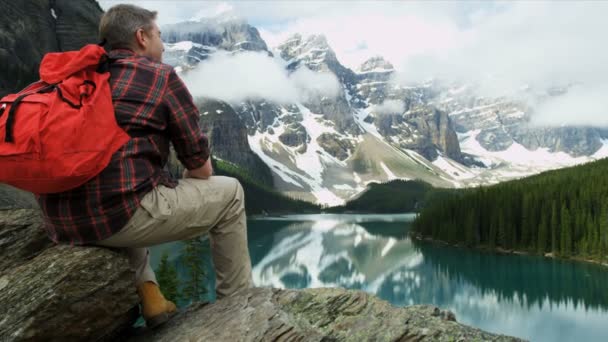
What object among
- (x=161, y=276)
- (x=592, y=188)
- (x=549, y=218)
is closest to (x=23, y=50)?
(x=161, y=276)

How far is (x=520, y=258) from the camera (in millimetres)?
75562

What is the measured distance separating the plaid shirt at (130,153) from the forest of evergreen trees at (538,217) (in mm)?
80933

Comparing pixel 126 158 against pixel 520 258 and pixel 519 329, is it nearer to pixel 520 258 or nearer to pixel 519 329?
pixel 519 329

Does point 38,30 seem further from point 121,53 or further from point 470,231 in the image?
point 470,231

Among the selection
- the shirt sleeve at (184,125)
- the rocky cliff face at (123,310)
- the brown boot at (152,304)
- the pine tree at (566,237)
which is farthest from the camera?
the pine tree at (566,237)

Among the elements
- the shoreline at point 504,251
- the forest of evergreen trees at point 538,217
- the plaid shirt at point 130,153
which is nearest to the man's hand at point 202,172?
the plaid shirt at point 130,153

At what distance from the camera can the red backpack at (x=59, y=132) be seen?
3.73 m

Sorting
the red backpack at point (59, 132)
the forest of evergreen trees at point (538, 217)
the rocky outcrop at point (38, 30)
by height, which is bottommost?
the forest of evergreen trees at point (538, 217)

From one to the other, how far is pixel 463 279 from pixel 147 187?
58.7m

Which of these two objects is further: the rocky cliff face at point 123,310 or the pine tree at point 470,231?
the pine tree at point 470,231

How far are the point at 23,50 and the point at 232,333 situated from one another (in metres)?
32.2

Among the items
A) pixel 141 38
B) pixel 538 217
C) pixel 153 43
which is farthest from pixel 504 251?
pixel 141 38

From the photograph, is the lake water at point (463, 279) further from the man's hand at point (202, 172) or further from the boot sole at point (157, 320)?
the man's hand at point (202, 172)

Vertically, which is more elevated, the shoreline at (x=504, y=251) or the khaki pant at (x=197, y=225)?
the khaki pant at (x=197, y=225)
